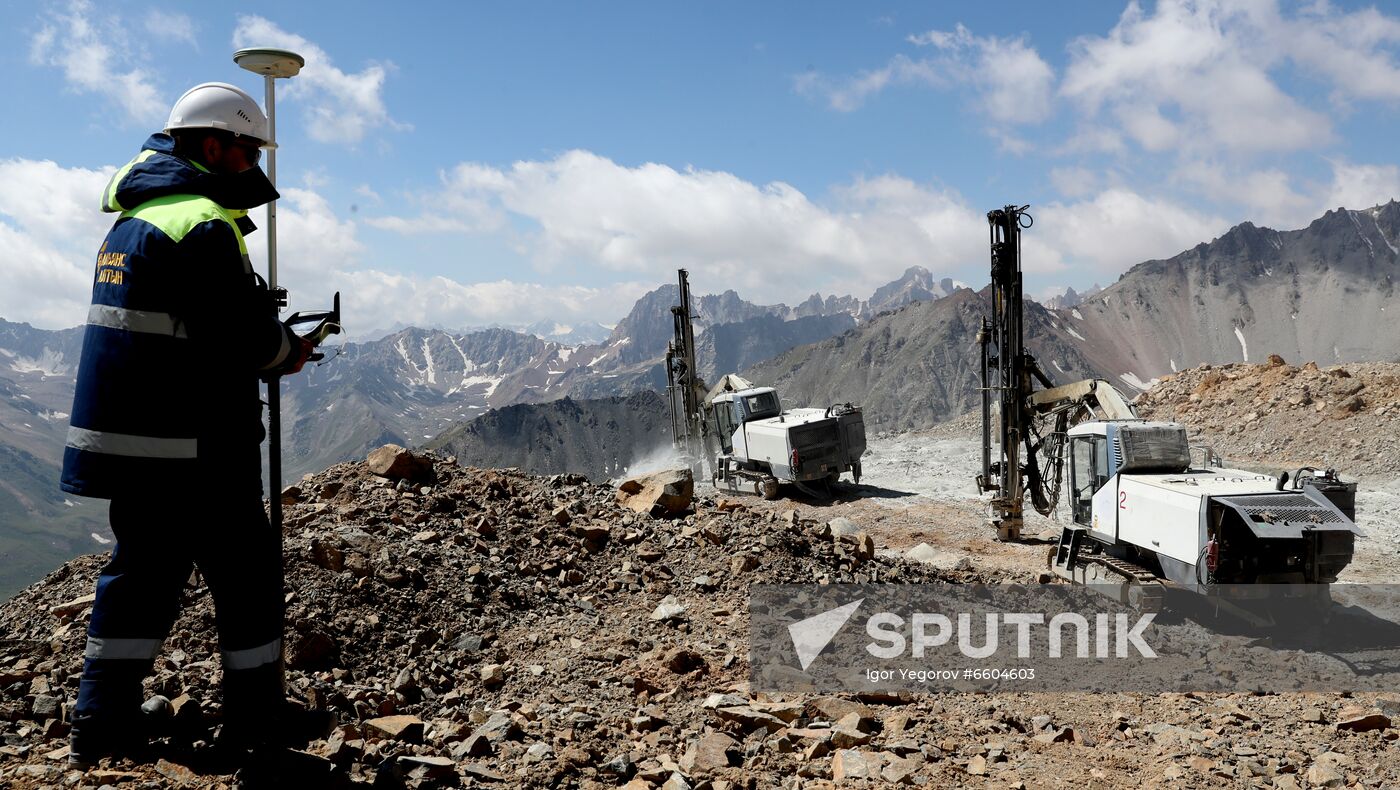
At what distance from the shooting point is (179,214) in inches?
141

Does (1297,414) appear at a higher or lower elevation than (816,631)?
higher

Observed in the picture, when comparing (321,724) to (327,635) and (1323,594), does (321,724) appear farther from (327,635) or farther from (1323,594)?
(1323,594)

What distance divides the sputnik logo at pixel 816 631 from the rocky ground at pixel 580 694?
429 mm

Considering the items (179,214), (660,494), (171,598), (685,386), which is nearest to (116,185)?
(179,214)

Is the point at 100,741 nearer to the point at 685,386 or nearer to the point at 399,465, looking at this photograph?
the point at 399,465

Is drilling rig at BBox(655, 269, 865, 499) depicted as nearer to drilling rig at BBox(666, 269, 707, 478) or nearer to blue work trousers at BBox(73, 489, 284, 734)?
drilling rig at BBox(666, 269, 707, 478)

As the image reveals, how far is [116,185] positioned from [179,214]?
366 millimetres

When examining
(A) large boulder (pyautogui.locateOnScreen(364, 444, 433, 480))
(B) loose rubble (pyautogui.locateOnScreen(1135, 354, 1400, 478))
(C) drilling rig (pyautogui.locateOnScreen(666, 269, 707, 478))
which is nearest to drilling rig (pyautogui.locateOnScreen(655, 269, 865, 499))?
(C) drilling rig (pyautogui.locateOnScreen(666, 269, 707, 478))

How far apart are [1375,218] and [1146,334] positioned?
51989mm

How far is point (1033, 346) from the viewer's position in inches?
5477

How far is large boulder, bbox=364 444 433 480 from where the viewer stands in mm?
9102

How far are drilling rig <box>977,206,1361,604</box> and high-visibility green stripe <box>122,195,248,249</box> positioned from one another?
31.0 feet

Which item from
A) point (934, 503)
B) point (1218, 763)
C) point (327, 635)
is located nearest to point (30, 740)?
point (327, 635)

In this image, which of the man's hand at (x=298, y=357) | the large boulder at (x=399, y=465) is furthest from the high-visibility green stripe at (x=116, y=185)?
the large boulder at (x=399, y=465)
